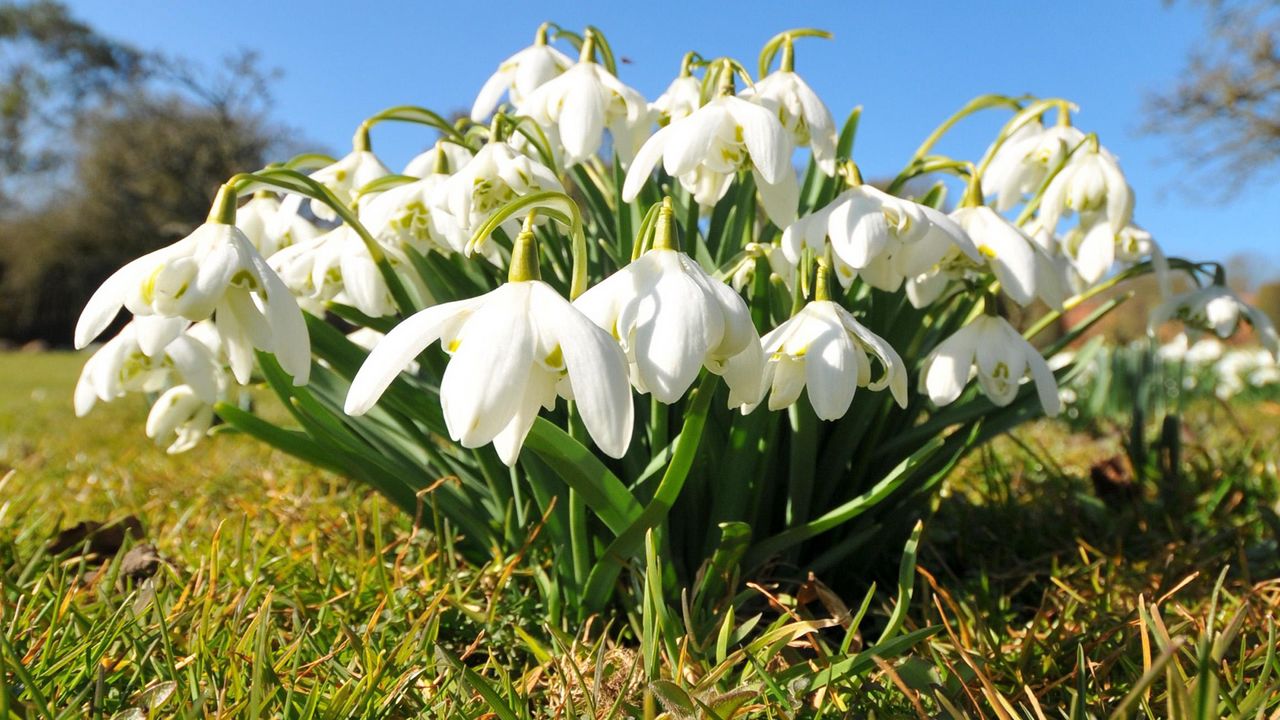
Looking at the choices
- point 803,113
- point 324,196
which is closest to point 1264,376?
point 803,113

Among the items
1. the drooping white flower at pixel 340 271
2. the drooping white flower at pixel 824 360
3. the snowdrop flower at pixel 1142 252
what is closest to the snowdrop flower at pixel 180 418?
the drooping white flower at pixel 340 271

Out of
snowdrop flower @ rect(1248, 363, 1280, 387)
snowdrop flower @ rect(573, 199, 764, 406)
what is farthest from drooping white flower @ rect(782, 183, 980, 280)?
snowdrop flower @ rect(1248, 363, 1280, 387)

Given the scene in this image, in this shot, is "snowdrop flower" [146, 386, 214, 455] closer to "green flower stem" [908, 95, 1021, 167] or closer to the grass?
the grass

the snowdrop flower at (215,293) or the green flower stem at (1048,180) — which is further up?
the green flower stem at (1048,180)

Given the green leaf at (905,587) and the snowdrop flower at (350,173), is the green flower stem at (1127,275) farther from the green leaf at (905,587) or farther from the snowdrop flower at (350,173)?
the snowdrop flower at (350,173)

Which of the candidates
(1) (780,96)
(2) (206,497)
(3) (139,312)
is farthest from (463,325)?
(2) (206,497)

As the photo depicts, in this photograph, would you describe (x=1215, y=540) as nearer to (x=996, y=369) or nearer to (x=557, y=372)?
(x=996, y=369)
